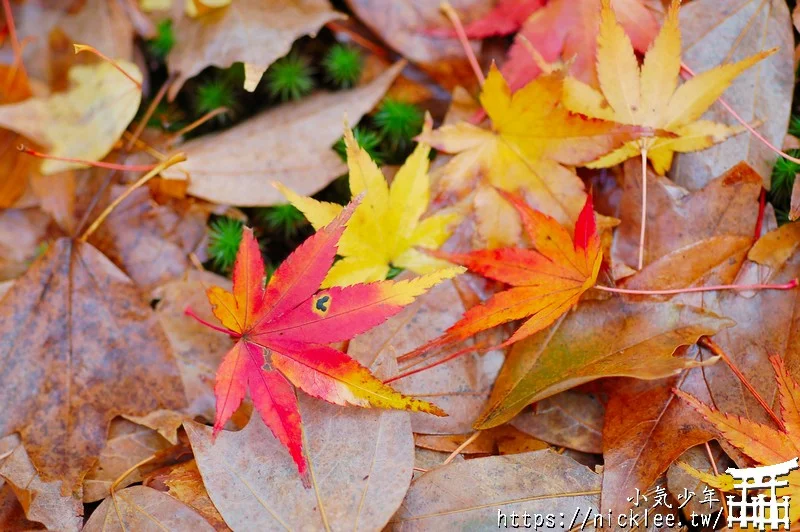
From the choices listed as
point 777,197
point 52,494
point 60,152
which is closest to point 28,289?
point 60,152

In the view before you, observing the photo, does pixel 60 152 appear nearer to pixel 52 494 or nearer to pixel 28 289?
pixel 28 289

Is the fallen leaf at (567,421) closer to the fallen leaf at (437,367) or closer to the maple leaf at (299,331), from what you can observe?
the fallen leaf at (437,367)

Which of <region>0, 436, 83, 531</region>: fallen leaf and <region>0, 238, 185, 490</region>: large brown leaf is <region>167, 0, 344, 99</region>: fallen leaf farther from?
<region>0, 436, 83, 531</region>: fallen leaf

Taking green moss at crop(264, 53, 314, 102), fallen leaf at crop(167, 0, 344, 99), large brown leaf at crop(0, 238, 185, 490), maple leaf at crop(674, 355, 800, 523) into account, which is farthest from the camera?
green moss at crop(264, 53, 314, 102)

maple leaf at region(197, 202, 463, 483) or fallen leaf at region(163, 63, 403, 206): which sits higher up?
fallen leaf at region(163, 63, 403, 206)

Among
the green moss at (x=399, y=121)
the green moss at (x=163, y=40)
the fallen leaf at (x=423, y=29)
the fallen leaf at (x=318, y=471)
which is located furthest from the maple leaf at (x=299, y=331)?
the green moss at (x=163, y=40)

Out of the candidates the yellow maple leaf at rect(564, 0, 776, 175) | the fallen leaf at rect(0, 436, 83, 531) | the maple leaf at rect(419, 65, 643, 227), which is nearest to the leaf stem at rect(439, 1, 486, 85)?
the maple leaf at rect(419, 65, 643, 227)
